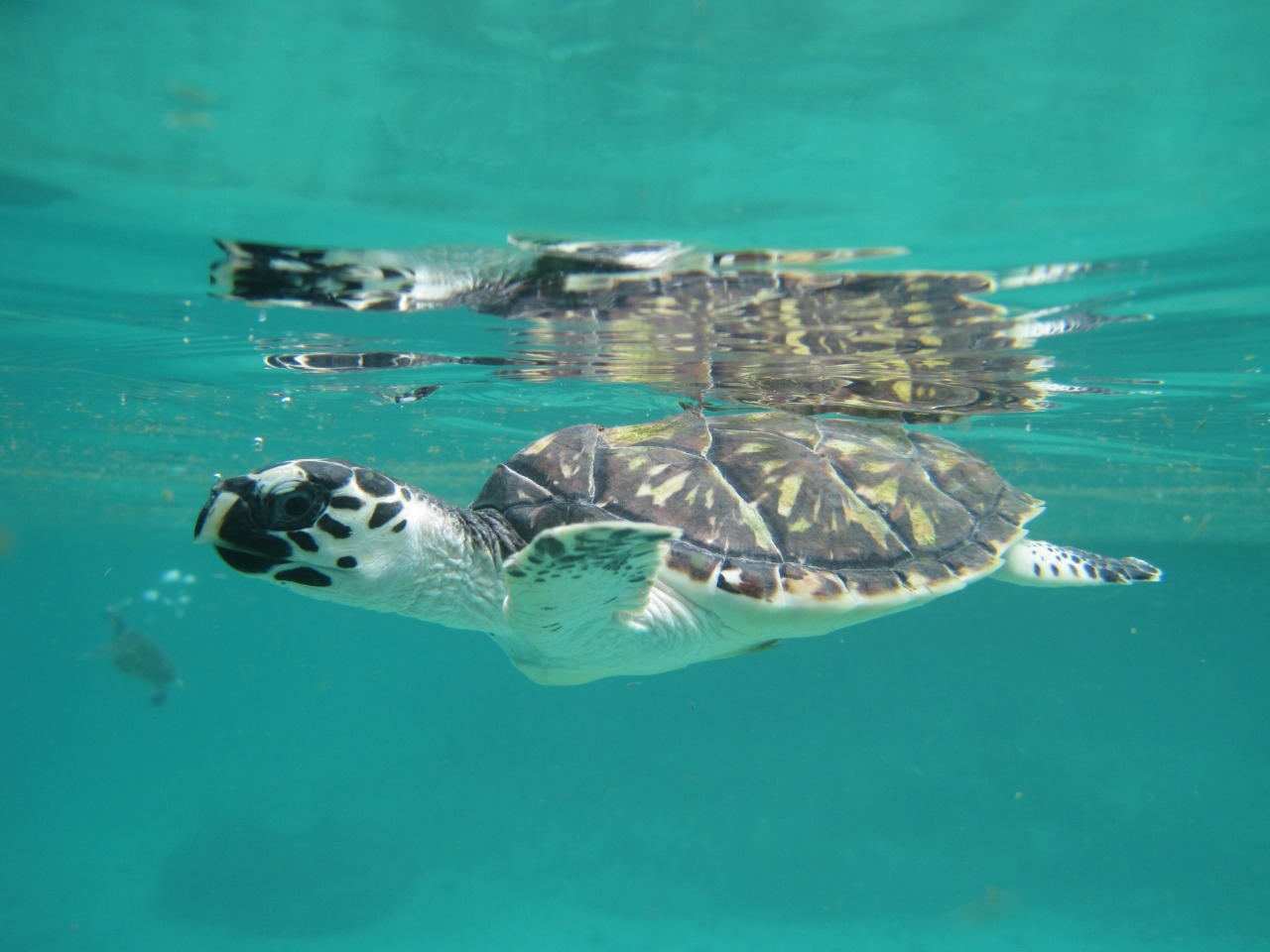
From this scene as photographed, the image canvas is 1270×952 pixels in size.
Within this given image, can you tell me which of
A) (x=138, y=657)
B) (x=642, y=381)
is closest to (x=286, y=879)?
(x=138, y=657)

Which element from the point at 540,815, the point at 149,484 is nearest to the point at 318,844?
the point at 540,815

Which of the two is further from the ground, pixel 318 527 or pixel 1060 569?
pixel 318 527

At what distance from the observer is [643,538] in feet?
9.91

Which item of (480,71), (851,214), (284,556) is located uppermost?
(480,71)

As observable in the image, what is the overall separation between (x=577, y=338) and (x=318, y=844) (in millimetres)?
18790

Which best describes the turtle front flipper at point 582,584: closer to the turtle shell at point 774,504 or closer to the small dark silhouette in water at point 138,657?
the turtle shell at point 774,504

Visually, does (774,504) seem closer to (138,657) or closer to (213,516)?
(213,516)

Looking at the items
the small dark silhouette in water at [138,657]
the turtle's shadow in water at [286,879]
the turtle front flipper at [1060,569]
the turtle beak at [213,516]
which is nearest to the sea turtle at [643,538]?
the turtle beak at [213,516]

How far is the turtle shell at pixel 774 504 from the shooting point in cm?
446

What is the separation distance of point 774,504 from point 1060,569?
336 centimetres

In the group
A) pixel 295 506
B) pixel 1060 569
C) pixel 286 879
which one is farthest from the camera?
pixel 286 879

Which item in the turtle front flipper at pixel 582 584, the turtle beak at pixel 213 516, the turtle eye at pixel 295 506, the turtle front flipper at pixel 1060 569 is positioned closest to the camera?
the turtle front flipper at pixel 582 584

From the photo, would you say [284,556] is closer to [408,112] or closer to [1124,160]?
[408,112]

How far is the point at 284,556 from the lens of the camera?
11.3 ft
